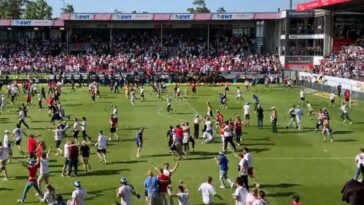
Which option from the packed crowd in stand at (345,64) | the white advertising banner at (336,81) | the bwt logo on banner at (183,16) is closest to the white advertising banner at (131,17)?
the bwt logo on banner at (183,16)

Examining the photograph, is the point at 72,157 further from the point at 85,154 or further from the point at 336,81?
the point at 336,81

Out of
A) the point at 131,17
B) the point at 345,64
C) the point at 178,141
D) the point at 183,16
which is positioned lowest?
the point at 178,141

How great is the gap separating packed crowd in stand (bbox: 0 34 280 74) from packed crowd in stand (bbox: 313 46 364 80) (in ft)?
23.3

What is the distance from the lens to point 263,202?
15.5 meters

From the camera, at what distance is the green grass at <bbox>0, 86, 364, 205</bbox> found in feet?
70.9

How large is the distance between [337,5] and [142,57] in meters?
28.2

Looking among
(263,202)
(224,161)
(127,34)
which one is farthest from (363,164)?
(127,34)

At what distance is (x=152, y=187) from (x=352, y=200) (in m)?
6.69

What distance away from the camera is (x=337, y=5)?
71.5 metres

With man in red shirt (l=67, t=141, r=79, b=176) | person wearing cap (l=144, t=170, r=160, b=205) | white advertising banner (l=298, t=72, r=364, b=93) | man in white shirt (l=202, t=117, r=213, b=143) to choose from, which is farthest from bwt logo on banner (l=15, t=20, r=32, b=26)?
person wearing cap (l=144, t=170, r=160, b=205)

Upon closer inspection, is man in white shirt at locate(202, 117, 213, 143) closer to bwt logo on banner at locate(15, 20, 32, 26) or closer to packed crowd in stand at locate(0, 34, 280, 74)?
packed crowd in stand at locate(0, 34, 280, 74)

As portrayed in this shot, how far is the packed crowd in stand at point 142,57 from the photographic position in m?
80.2

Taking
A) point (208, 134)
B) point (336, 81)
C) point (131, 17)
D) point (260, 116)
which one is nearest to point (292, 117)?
point (260, 116)

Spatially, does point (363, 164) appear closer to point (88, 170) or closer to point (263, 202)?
point (263, 202)
